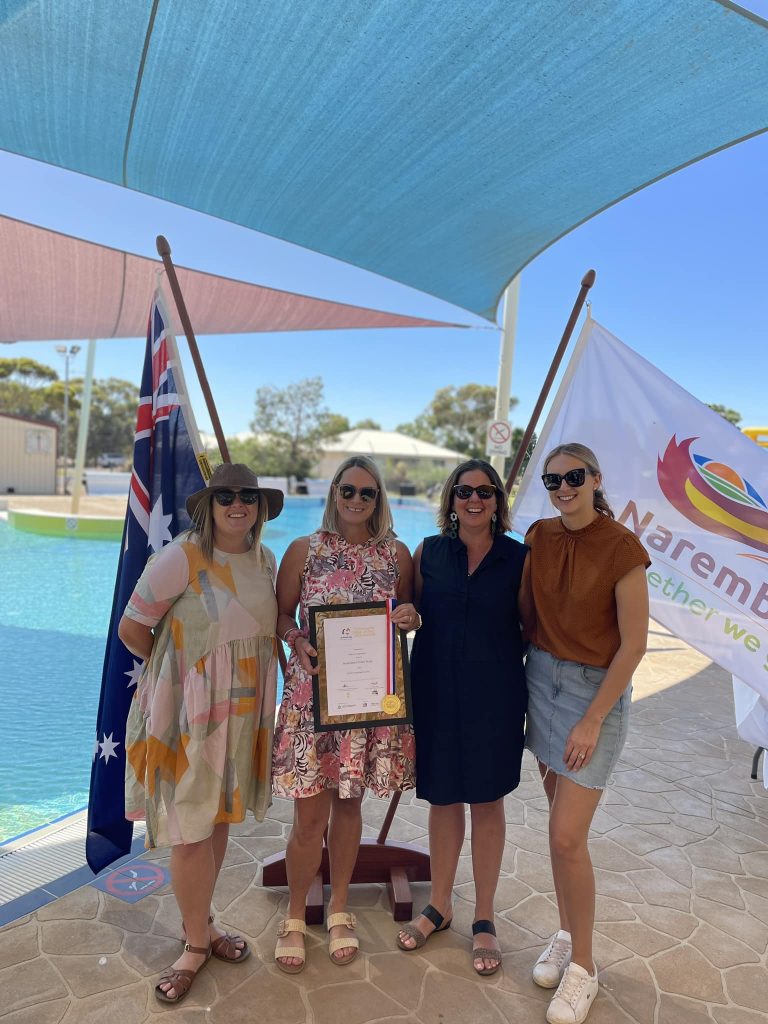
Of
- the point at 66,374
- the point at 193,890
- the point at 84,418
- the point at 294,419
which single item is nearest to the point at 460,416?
the point at 294,419

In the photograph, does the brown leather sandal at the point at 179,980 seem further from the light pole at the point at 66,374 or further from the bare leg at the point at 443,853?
the light pole at the point at 66,374

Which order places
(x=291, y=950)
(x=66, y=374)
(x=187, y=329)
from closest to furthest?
(x=291, y=950) < (x=187, y=329) < (x=66, y=374)

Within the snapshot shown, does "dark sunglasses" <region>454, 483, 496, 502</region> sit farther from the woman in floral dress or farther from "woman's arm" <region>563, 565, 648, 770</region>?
"woman's arm" <region>563, 565, 648, 770</region>

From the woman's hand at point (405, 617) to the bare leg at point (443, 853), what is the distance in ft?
2.23

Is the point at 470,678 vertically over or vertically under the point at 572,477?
under

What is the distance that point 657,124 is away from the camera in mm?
2420

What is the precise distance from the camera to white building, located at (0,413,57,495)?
27.4m

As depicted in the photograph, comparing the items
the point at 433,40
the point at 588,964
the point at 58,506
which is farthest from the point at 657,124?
the point at 58,506

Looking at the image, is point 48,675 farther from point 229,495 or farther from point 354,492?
point 354,492

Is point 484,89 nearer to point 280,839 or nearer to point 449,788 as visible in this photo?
point 449,788

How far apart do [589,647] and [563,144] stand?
1.91 metres

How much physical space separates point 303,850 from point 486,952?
725mm

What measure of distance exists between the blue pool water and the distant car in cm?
2985

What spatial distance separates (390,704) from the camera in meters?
2.16
